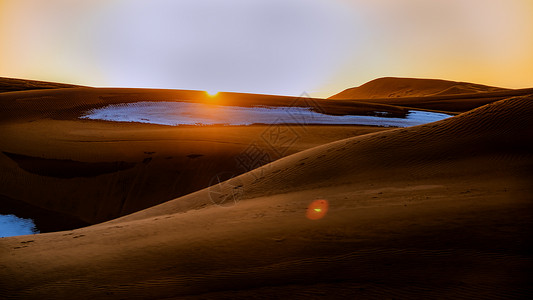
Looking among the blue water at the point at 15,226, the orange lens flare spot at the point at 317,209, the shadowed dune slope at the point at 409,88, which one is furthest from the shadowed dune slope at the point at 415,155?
the shadowed dune slope at the point at 409,88

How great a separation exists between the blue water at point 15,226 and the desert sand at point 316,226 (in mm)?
607

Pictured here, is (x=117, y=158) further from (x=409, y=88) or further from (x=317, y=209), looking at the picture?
(x=409, y=88)

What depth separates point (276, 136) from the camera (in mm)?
14375

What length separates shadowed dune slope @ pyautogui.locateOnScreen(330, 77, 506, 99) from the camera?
6091 centimetres

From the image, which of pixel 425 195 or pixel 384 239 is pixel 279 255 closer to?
pixel 384 239

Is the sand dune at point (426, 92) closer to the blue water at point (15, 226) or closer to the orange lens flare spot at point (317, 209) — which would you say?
the orange lens flare spot at point (317, 209)

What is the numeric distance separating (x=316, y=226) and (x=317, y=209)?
81cm

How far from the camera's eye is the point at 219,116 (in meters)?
17.9

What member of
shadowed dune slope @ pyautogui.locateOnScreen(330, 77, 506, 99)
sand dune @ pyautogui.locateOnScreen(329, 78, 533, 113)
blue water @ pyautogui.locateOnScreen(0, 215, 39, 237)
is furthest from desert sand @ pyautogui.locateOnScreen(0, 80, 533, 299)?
shadowed dune slope @ pyautogui.locateOnScreen(330, 77, 506, 99)

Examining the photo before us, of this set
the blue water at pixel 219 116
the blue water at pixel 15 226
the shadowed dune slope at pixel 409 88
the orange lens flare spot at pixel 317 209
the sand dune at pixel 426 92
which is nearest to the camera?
the orange lens flare spot at pixel 317 209

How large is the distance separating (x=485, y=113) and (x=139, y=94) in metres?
18.8

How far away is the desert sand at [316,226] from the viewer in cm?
324

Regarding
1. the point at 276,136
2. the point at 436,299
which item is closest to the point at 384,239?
the point at 436,299

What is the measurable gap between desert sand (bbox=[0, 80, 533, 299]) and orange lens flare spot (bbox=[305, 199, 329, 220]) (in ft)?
0.16
